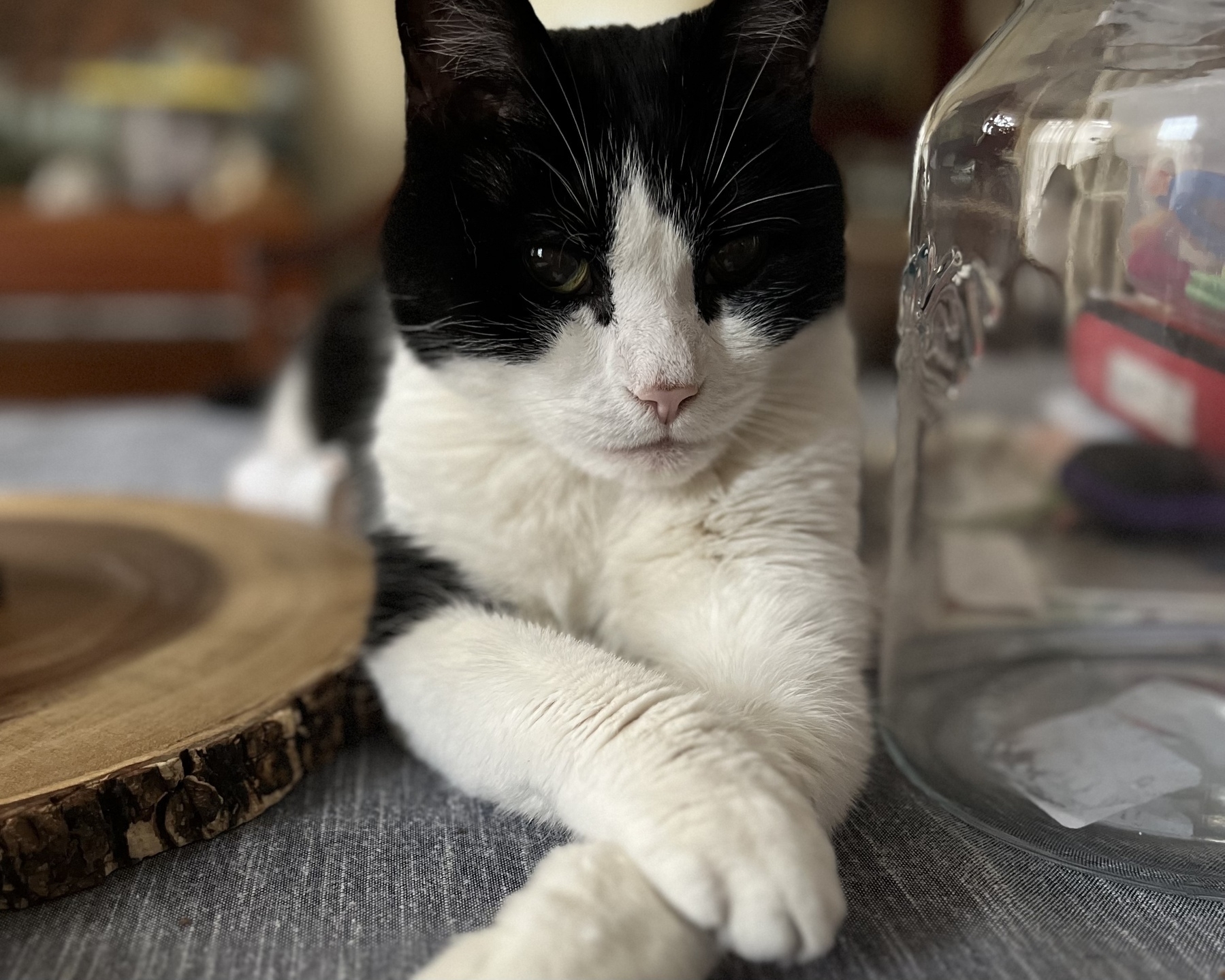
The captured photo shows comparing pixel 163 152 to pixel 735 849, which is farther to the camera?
pixel 163 152

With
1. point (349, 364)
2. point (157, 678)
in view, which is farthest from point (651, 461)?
point (349, 364)

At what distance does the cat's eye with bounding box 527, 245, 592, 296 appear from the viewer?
2.15 feet

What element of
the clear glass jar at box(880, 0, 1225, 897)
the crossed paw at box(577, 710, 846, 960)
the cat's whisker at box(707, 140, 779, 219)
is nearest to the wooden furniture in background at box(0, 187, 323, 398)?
the clear glass jar at box(880, 0, 1225, 897)

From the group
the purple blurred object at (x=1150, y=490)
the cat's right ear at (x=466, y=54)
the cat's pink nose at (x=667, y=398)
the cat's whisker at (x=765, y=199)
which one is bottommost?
the purple blurred object at (x=1150, y=490)

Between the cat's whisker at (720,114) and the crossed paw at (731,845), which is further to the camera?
the cat's whisker at (720,114)

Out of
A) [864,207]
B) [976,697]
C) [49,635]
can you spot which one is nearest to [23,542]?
[49,635]

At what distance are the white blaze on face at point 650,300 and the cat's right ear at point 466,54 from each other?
0.11 meters

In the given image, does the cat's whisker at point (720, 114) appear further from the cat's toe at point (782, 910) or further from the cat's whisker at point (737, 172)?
Answer: the cat's toe at point (782, 910)

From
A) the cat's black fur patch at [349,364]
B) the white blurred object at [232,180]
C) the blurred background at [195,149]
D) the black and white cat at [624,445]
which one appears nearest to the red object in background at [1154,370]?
the black and white cat at [624,445]

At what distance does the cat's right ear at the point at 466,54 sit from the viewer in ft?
2.11

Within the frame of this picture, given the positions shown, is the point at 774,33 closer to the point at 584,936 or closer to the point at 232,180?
the point at 584,936

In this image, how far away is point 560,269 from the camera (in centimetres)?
66

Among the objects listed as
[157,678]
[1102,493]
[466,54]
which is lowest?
[1102,493]

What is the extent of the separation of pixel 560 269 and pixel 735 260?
127 millimetres
